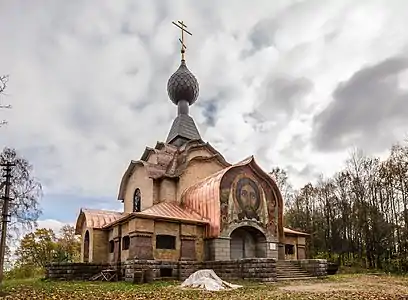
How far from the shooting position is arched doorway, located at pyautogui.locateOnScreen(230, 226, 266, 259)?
21.2 meters

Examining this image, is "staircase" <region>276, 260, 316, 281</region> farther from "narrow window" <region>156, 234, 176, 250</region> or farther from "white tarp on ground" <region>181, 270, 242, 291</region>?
"narrow window" <region>156, 234, 176, 250</region>

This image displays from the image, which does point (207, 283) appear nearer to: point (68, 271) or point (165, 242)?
point (165, 242)

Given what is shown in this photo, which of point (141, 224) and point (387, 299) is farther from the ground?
point (141, 224)

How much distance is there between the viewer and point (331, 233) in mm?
34281

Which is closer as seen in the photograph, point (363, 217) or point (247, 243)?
point (247, 243)

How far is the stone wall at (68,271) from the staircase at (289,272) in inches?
364

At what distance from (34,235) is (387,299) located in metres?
30.8

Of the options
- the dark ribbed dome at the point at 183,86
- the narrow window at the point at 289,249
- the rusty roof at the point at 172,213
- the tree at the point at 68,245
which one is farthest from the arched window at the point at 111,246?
the tree at the point at 68,245

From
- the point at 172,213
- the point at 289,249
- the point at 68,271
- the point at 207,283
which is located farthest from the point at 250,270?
the point at 68,271

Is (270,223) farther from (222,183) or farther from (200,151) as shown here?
(200,151)

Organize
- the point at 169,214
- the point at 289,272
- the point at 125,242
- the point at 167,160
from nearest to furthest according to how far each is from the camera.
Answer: the point at 289,272 < the point at 125,242 < the point at 169,214 < the point at 167,160

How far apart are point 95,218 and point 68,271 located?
440 cm

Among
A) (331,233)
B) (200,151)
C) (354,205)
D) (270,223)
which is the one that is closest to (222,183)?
(270,223)

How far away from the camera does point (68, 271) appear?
19.2 metres
